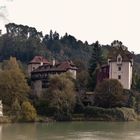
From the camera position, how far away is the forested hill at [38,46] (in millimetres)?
115000

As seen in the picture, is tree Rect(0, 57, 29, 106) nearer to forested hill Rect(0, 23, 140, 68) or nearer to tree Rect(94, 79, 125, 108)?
tree Rect(94, 79, 125, 108)

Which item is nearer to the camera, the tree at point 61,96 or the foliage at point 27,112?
the foliage at point 27,112

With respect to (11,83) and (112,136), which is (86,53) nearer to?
(11,83)

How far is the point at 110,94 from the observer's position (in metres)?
69.4

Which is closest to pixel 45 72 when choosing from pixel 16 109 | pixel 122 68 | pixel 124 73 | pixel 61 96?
pixel 122 68

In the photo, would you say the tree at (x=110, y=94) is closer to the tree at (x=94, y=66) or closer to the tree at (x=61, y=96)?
the tree at (x=61, y=96)

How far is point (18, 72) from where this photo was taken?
225ft

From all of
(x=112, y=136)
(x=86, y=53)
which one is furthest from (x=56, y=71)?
(x=86, y=53)

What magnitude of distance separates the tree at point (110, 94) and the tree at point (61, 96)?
14.2 feet

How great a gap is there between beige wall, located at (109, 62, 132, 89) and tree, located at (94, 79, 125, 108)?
5133 millimetres

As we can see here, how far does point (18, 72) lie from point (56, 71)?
450 inches

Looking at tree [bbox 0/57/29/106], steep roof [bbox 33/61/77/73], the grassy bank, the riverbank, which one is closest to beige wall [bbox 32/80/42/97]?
steep roof [bbox 33/61/77/73]

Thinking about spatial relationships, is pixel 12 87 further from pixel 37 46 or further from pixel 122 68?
pixel 37 46

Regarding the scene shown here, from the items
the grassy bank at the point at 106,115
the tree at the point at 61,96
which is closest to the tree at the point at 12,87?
the tree at the point at 61,96
